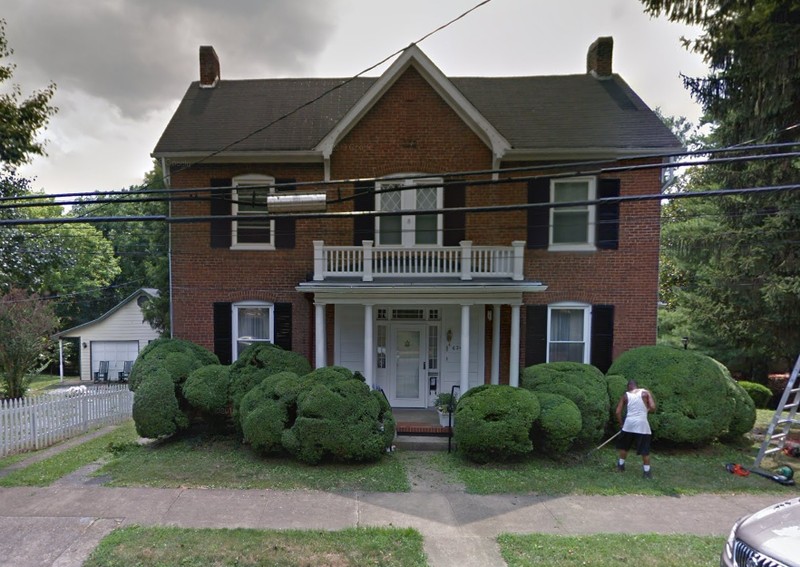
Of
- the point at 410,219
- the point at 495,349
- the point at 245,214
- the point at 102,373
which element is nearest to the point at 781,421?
the point at 495,349

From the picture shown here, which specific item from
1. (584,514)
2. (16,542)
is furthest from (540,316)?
(16,542)

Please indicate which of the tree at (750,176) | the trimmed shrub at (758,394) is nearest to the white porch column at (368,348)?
the tree at (750,176)

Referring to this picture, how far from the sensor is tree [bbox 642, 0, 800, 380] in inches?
320

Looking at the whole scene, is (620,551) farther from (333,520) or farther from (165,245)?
(165,245)

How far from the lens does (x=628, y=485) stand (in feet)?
20.9

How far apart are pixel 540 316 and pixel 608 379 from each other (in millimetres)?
2143

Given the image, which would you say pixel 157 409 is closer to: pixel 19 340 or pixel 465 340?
pixel 465 340

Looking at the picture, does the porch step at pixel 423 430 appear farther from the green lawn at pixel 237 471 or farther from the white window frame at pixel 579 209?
the white window frame at pixel 579 209

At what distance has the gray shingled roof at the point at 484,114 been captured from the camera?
9961 millimetres

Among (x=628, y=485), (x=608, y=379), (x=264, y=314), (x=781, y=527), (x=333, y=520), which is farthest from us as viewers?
(x=264, y=314)

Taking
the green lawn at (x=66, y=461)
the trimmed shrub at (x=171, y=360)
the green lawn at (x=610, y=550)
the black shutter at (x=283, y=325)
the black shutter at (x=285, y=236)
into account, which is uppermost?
the black shutter at (x=285, y=236)

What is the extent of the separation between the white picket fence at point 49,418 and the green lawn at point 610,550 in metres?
9.04

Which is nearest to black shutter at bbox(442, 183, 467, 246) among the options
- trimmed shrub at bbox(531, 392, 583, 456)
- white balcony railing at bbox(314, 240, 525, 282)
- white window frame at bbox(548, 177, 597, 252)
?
white balcony railing at bbox(314, 240, 525, 282)

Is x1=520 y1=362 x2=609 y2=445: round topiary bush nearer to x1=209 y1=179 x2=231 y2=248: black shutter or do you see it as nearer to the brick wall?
the brick wall
